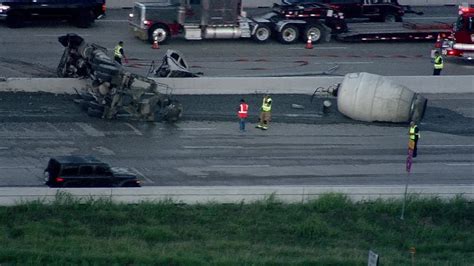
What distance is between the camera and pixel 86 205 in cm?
2566

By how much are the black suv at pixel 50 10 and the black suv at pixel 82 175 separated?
1798 cm

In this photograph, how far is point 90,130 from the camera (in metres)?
33.5

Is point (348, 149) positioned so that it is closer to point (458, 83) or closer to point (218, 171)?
point (218, 171)

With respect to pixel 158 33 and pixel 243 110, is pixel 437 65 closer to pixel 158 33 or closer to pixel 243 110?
pixel 243 110

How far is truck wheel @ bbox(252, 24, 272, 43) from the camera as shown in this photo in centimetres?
4550

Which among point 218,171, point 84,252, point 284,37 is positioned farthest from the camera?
point 284,37

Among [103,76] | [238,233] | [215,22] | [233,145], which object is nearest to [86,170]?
[238,233]

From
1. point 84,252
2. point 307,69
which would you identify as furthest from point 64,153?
point 307,69

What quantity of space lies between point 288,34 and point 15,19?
9.97 meters

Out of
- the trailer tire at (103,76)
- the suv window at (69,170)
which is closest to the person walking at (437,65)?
the trailer tire at (103,76)

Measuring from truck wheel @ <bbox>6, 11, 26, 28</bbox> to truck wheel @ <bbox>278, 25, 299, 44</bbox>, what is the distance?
30.9 feet

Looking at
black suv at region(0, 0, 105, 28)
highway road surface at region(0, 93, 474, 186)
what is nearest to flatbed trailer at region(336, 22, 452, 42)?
highway road surface at region(0, 93, 474, 186)

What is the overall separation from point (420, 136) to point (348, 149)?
9.35 ft

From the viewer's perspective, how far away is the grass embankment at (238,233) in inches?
885
